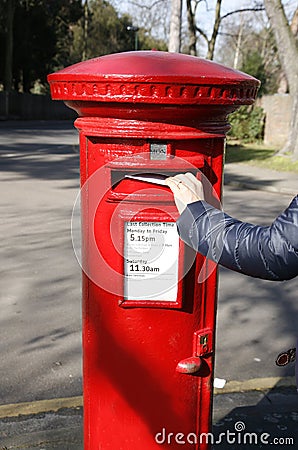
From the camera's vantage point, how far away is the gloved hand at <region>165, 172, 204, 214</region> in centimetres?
183

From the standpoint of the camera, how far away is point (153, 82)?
5.83ft

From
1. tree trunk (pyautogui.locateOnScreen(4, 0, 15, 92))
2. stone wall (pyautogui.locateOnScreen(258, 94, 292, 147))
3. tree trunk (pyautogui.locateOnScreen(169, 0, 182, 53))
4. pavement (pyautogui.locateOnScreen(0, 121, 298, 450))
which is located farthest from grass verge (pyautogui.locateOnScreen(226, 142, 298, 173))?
tree trunk (pyautogui.locateOnScreen(4, 0, 15, 92))

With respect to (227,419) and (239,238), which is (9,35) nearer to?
(227,419)

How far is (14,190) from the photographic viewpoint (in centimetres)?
986

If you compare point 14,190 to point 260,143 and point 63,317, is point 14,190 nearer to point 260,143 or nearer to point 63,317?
point 63,317

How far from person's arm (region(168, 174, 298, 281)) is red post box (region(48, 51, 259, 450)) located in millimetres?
152

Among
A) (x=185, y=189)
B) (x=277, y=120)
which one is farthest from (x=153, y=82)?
(x=277, y=120)

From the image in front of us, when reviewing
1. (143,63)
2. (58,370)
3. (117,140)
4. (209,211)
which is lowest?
(58,370)

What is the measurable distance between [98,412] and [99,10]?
1659 inches

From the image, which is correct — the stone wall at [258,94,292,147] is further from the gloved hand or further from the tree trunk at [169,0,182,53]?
the gloved hand

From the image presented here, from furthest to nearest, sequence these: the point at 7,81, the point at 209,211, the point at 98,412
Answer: the point at 7,81, the point at 98,412, the point at 209,211

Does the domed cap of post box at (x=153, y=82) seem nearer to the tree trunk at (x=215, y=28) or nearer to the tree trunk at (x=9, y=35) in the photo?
the tree trunk at (x=215, y=28)

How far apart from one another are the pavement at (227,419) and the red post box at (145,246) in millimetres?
756

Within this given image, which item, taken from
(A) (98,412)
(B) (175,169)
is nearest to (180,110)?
(B) (175,169)
